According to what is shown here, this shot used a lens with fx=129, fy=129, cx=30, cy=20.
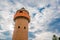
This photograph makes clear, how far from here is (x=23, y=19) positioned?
26.5m

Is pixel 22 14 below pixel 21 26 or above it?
above

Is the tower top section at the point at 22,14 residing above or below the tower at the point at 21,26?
above

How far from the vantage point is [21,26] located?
25.6 meters

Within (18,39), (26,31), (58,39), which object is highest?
(26,31)

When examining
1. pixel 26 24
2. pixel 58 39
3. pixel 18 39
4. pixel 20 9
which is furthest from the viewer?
pixel 20 9

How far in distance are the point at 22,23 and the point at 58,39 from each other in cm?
1437

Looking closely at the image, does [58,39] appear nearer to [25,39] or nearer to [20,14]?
[25,39]

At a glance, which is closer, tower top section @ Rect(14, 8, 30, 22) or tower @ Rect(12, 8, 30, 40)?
tower @ Rect(12, 8, 30, 40)

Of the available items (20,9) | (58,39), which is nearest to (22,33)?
(20,9)

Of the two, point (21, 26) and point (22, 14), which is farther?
point (22, 14)

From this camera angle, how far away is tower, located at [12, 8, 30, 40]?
81.8ft

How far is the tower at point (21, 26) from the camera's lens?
24.9 metres

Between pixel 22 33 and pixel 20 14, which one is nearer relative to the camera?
pixel 22 33

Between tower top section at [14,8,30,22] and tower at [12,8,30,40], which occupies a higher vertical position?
tower top section at [14,8,30,22]
